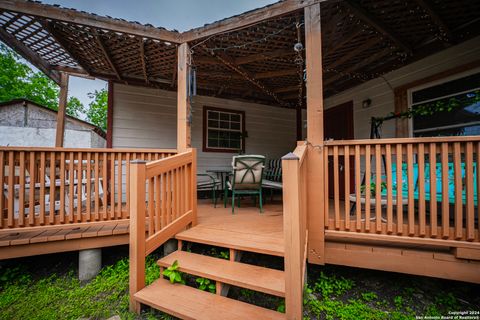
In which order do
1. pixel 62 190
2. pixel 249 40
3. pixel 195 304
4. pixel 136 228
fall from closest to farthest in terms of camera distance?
pixel 195 304 < pixel 136 228 < pixel 62 190 < pixel 249 40

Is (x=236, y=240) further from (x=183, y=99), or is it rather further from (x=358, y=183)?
(x=183, y=99)

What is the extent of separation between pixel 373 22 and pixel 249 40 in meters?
1.64

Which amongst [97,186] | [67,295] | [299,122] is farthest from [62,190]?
[299,122]

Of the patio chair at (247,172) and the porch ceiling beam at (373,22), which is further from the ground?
the porch ceiling beam at (373,22)

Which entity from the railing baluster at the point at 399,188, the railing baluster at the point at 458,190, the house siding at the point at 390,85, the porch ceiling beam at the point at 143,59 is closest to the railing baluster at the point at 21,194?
the porch ceiling beam at the point at 143,59

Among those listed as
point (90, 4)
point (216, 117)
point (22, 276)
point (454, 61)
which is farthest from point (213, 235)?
point (90, 4)

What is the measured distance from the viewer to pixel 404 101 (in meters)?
3.65

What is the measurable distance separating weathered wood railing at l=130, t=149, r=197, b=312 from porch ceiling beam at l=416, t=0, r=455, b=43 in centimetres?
329

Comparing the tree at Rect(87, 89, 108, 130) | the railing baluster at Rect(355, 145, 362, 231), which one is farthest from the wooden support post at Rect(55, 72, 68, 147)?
the tree at Rect(87, 89, 108, 130)

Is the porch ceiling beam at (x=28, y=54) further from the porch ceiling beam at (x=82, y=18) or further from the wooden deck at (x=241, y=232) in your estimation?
the wooden deck at (x=241, y=232)

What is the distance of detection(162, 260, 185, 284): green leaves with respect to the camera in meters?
1.99

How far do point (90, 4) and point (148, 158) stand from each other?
1661 centimetres

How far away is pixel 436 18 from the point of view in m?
2.65

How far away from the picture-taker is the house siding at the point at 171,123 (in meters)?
4.68
